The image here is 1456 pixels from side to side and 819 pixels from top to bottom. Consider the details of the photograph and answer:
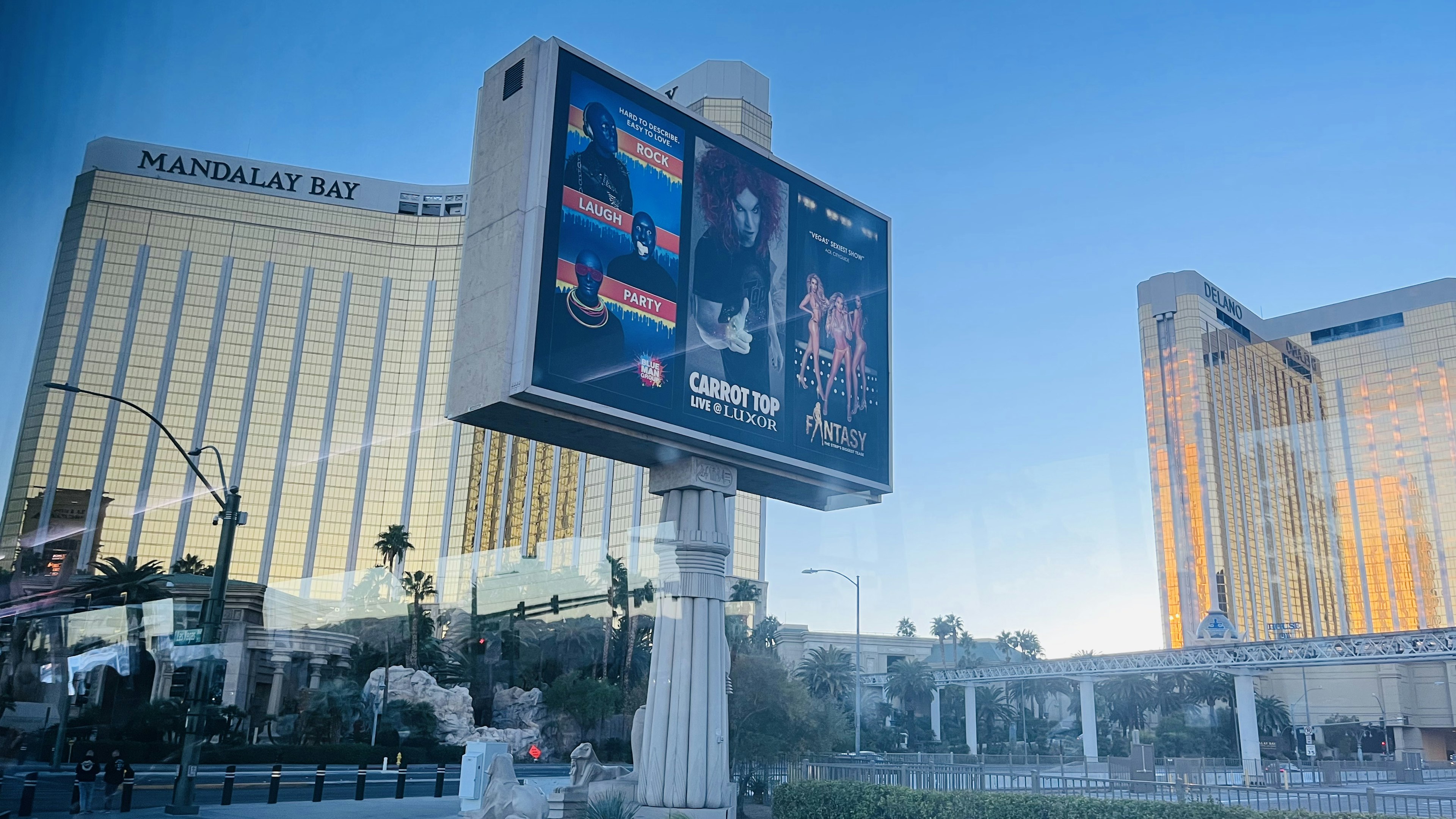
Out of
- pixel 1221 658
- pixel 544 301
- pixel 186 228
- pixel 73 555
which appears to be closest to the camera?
pixel 544 301

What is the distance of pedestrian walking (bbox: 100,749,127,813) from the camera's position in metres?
22.5

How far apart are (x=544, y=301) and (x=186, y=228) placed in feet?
341

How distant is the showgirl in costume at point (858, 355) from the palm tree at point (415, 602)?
56.7m

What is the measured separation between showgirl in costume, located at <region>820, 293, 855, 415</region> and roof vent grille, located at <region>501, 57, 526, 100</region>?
28.3 feet

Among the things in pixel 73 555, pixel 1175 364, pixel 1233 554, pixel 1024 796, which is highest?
pixel 1175 364

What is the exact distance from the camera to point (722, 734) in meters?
20.9

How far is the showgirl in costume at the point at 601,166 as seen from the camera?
20.0 metres

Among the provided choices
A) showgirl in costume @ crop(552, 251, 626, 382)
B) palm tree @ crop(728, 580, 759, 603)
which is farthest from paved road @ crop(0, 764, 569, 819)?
palm tree @ crop(728, 580, 759, 603)

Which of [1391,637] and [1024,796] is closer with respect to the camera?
[1024,796]

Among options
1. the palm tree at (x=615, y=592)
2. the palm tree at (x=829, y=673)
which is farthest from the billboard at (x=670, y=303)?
the palm tree at (x=829, y=673)

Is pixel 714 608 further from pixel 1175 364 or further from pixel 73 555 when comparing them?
pixel 1175 364

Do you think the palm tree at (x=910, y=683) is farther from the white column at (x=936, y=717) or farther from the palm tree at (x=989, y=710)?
the palm tree at (x=989, y=710)

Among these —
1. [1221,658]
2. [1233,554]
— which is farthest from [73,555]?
[1233,554]

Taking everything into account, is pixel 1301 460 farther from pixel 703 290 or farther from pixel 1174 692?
pixel 703 290
